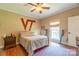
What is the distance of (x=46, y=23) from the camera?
145 centimetres

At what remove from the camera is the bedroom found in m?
1.24

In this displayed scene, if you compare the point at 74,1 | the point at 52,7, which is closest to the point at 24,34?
the point at 52,7

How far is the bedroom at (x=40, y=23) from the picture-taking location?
1.24 meters

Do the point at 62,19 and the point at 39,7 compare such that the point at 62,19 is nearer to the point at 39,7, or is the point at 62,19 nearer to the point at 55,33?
the point at 55,33

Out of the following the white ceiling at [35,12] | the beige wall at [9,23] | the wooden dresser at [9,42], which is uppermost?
the white ceiling at [35,12]

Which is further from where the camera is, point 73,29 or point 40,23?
point 40,23

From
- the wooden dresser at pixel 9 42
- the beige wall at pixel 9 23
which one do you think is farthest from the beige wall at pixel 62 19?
the wooden dresser at pixel 9 42

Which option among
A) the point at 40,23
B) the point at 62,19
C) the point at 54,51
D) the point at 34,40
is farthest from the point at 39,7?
the point at 54,51

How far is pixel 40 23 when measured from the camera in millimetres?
1437

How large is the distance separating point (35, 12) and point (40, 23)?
0.23 m

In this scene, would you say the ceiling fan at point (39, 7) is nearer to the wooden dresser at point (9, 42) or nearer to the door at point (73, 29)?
the door at point (73, 29)

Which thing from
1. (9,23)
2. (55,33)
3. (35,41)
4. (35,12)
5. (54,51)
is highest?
(35,12)

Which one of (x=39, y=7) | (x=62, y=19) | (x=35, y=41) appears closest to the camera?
(x=39, y=7)

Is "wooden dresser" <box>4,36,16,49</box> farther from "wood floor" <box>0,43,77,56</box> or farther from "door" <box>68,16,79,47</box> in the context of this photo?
"door" <box>68,16,79,47</box>
